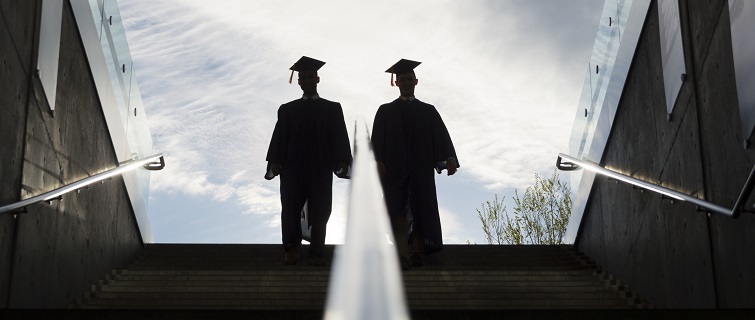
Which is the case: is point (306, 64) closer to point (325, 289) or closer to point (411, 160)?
point (411, 160)

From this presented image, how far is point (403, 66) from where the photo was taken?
9086 mm

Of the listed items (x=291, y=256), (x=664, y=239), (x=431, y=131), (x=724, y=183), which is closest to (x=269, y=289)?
(x=291, y=256)

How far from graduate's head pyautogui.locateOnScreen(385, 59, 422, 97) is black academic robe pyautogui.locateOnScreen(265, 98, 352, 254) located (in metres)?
0.51

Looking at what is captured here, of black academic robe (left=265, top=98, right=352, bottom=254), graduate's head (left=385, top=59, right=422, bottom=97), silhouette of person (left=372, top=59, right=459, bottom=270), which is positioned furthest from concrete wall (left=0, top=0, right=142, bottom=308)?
graduate's head (left=385, top=59, right=422, bottom=97)

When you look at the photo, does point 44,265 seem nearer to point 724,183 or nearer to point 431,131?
point 431,131

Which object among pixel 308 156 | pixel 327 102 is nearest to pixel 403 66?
pixel 327 102

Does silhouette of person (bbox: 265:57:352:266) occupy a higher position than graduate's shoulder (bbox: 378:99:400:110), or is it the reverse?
graduate's shoulder (bbox: 378:99:400:110)

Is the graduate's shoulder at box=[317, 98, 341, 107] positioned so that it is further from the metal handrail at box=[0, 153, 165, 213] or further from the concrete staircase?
the metal handrail at box=[0, 153, 165, 213]

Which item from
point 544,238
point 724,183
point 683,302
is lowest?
point 683,302

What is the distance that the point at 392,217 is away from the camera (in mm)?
8914

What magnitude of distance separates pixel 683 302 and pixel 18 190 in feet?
13.4

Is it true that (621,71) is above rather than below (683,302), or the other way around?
above

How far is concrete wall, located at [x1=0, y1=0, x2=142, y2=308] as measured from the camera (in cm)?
630

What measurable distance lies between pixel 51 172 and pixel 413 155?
2.90 meters
